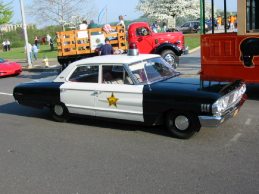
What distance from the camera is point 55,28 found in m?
49.5

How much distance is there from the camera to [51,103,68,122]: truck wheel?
756 cm

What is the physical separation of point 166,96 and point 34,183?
2452 millimetres

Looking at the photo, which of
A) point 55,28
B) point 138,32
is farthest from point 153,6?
point 138,32

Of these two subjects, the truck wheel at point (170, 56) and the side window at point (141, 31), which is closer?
the truck wheel at point (170, 56)

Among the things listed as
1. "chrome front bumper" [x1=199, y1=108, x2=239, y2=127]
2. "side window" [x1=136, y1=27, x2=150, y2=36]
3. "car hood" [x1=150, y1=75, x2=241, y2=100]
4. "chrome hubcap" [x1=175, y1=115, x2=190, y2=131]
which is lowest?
"chrome hubcap" [x1=175, y1=115, x2=190, y2=131]

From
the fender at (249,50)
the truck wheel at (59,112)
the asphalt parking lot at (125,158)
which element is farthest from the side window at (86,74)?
the fender at (249,50)

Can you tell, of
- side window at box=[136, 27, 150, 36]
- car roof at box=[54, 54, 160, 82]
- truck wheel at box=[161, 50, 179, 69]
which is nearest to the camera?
car roof at box=[54, 54, 160, 82]

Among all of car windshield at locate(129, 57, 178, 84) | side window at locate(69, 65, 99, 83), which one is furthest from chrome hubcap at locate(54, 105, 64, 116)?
car windshield at locate(129, 57, 178, 84)

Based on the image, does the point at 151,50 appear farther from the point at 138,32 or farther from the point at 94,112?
the point at 94,112

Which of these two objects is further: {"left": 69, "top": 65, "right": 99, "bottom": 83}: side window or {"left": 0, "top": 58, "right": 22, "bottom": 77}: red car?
{"left": 0, "top": 58, "right": 22, "bottom": 77}: red car

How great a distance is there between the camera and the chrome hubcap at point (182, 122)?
6.09 meters

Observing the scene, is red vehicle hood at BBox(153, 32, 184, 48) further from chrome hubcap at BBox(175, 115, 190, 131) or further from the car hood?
chrome hubcap at BBox(175, 115, 190, 131)

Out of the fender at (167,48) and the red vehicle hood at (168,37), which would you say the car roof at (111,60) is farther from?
the red vehicle hood at (168,37)

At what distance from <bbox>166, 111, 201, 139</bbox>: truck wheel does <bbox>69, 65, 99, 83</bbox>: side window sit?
1.64m
